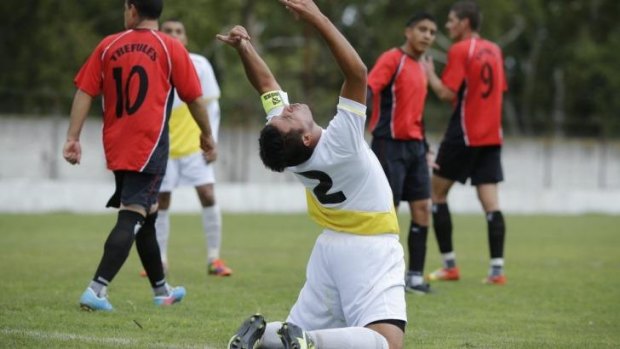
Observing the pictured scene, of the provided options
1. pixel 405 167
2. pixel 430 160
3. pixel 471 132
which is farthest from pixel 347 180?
pixel 471 132

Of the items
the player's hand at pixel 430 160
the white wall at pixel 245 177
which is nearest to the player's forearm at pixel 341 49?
the player's hand at pixel 430 160

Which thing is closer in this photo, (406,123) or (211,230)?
(406,123)

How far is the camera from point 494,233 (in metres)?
10.2

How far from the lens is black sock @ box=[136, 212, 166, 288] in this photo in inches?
305

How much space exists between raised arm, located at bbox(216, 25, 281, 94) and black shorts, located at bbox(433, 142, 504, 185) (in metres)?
4.46

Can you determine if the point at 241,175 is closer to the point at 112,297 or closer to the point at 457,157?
the point at 457,157

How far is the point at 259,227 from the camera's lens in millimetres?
18047

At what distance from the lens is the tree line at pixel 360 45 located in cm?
3694

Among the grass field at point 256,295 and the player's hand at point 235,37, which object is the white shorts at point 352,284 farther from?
the player's hand at point 235,37

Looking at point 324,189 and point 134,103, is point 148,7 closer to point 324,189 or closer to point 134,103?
point 134,103

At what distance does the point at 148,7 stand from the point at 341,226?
2685 mm

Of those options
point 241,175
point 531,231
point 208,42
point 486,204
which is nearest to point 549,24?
point 208,42

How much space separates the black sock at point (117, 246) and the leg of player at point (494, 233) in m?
4.05

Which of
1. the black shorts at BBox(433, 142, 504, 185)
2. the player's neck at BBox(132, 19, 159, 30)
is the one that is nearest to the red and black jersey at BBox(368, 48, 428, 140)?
the black shorts at BBox(433, 142, 504, 185)
